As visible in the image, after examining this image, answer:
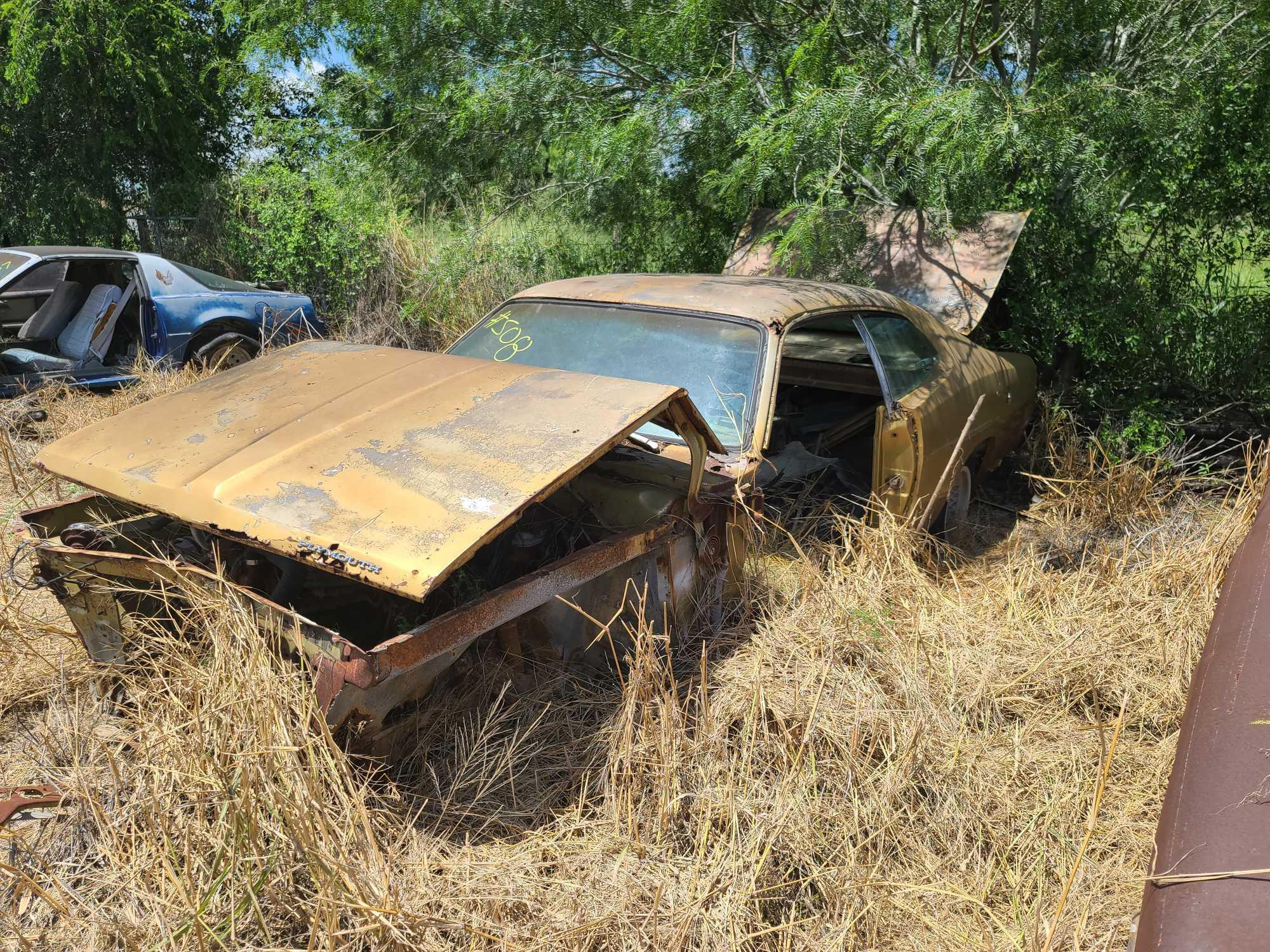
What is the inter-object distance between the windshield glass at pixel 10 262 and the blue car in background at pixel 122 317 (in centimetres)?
2

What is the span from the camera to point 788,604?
339 centimetres

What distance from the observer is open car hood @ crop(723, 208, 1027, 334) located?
553 centimetres

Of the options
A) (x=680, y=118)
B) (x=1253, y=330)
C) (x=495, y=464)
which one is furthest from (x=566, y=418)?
(x=1253, y=330)

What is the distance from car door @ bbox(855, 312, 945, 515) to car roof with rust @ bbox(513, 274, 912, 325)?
0.16 m

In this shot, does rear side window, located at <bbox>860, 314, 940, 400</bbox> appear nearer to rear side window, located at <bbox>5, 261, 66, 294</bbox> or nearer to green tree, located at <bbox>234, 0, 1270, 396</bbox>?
green tree, located at <bbox>234, 0, 1270, 396</bbox>

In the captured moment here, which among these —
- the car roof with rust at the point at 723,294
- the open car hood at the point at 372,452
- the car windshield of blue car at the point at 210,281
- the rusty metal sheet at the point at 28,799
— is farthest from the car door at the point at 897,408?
the car windshield of blue car at the point at 210,281

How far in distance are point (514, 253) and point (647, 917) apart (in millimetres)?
6938

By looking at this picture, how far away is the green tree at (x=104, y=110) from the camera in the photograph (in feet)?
35.2

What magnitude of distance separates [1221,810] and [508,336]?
322 cm

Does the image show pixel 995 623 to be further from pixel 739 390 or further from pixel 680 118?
pixel 680 118

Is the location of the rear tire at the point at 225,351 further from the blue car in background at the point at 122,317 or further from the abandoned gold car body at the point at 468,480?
the abandoned gold car body at the point at 468,480

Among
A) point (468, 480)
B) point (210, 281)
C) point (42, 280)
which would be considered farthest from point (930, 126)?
point (42, 280)

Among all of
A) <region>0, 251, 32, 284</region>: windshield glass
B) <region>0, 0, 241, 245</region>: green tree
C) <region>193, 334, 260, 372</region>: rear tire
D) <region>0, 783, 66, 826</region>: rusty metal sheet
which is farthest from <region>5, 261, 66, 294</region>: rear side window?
<region>0, 783, 66, 826</region>: rusty metal sheet

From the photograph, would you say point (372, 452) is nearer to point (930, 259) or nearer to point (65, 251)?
point (930, 259)
